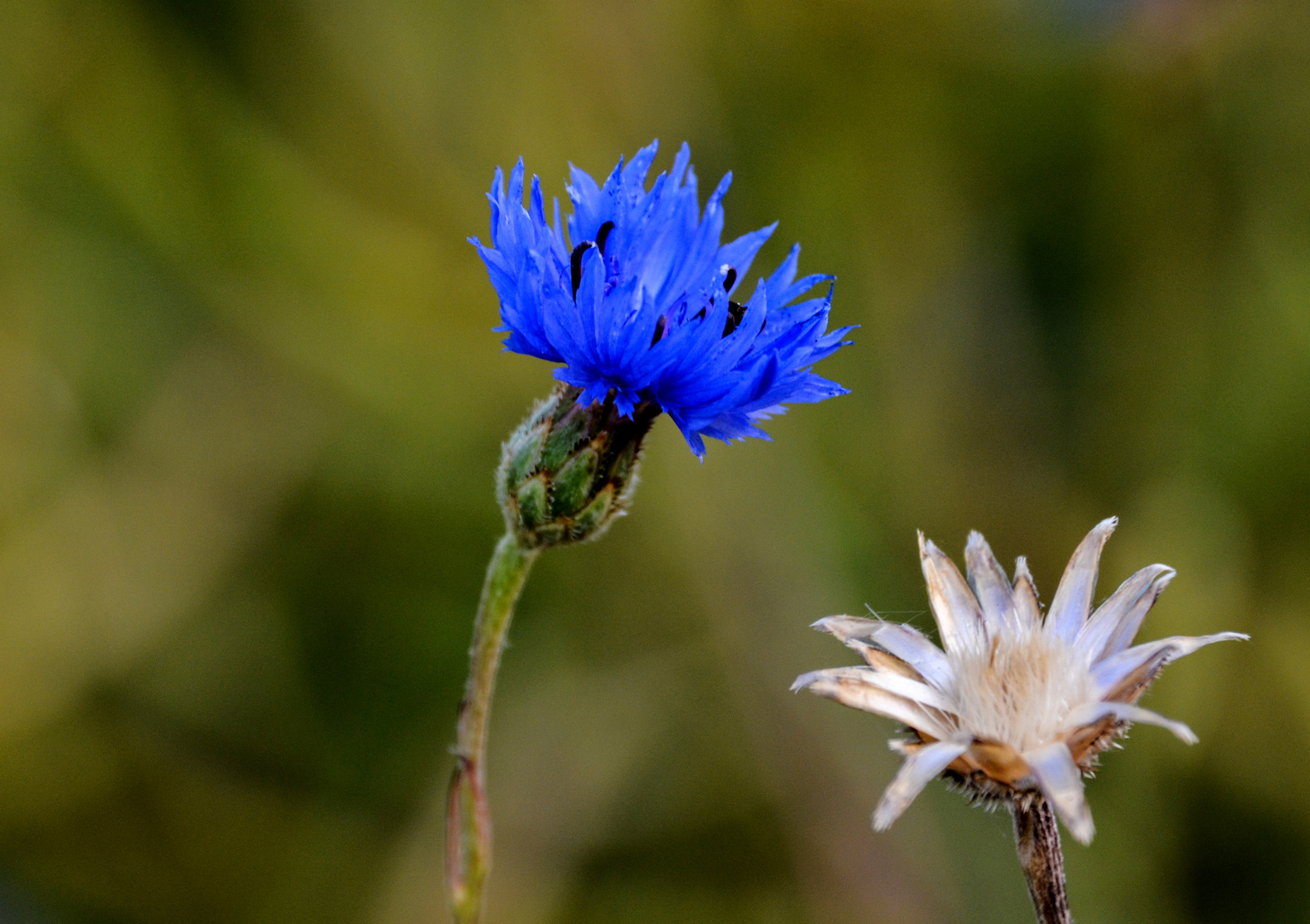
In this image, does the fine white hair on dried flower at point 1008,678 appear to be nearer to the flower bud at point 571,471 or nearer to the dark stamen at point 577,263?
the flower bud at point 571,471

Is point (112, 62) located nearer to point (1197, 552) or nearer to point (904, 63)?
point (904, 63)

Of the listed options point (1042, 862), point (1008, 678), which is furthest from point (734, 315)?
point (1042, 862)

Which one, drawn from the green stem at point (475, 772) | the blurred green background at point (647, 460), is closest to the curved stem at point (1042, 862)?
the green stem at point (475, 772)

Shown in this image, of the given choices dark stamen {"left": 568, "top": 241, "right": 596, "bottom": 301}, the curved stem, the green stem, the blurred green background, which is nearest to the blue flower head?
dark stamen {"left": 568, "top": 241, "right": 596, "bottom": 301}

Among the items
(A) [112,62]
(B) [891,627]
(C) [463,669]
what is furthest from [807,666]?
(A) [112,62]

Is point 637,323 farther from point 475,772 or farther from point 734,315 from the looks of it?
point 475,772
